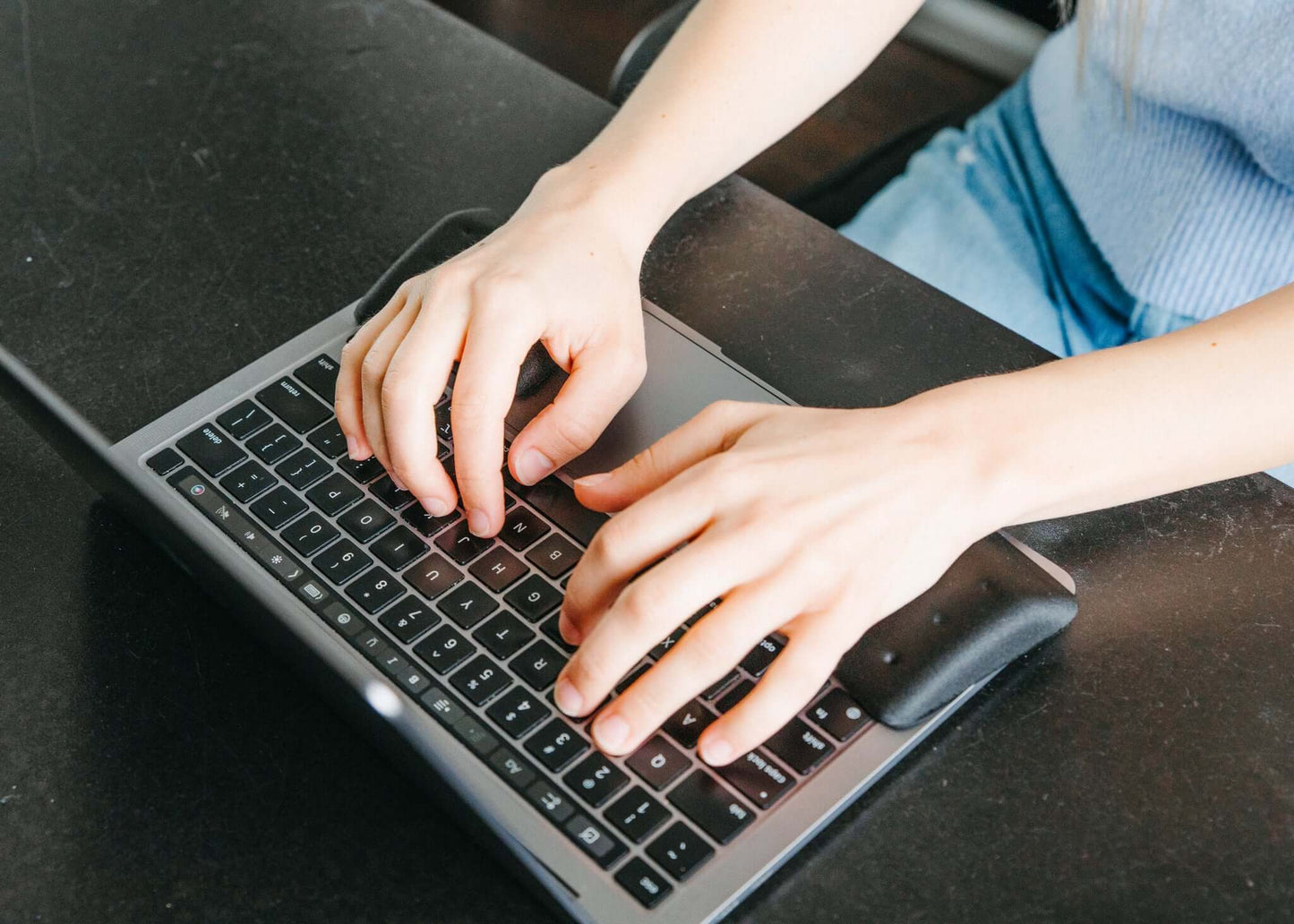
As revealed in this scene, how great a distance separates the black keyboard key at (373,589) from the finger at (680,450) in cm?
11

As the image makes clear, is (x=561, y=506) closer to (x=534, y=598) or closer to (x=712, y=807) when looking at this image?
(x=534, y=598)

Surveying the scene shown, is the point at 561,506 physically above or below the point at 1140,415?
below

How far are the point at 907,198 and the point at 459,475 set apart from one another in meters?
0.50

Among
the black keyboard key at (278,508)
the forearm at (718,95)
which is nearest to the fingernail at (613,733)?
the black keyboard key at (278,508)

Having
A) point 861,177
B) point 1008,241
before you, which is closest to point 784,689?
point 1008,241

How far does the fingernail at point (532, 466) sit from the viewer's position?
0.57m

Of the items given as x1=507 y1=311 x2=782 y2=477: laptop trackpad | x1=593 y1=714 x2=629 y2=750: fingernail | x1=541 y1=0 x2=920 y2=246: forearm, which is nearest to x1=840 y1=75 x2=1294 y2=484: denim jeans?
x1=541 y1=0 x2=920 y2=246: forearm

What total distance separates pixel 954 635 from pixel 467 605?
23 centimetres

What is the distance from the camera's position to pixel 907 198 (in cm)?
89

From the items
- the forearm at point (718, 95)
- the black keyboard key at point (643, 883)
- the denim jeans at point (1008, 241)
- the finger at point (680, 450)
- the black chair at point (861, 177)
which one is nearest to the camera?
the black keyboard key at point (643, 883)

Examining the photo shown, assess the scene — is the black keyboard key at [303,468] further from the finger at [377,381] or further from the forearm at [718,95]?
the forearm at [718,95]

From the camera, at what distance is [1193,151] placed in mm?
793

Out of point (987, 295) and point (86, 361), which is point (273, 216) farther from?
point (987, 295)

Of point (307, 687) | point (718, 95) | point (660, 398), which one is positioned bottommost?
point (307, 687)
